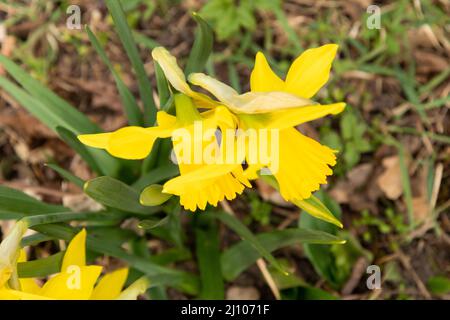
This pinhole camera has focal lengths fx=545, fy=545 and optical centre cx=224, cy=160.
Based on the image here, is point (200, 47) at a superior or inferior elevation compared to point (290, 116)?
superior

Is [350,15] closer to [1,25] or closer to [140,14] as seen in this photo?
[140,14]

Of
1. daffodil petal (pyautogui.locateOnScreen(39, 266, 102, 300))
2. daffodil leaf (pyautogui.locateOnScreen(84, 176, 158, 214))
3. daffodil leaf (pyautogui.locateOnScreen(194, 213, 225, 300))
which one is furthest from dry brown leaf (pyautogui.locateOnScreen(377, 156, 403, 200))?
daffodil petal (pyautogui.locateOnScreen(39, 266, 102, 300))

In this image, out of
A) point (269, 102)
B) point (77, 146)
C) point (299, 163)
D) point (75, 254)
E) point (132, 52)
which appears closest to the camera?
point (269, 102)

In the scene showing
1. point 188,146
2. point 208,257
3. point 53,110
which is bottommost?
point 208,257

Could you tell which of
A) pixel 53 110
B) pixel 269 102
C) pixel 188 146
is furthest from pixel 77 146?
pixel 269 102

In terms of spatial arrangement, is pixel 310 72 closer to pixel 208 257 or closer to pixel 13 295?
pixel 13 295
